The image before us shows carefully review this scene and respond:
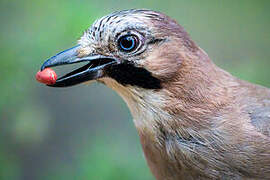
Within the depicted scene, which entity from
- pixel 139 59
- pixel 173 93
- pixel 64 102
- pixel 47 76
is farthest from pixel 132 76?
pixel 64 102

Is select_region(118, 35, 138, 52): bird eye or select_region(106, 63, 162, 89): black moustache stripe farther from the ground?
select_region(118, 35, 138, 52): bird eye

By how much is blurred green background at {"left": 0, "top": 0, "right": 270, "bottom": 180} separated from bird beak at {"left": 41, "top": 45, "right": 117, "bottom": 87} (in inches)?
55.8

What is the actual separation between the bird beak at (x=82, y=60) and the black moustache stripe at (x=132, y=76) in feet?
0.14

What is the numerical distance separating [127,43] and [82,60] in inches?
10.0

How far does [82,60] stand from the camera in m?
1.90

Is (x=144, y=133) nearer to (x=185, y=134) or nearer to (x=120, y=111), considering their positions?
(x=185, y=134)

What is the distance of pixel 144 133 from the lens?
2068 mm

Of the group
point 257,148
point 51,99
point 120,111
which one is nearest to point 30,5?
point 51,99

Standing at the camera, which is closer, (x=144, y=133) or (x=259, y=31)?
(x=144, y=133)

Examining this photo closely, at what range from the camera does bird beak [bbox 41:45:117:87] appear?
6.19 ft

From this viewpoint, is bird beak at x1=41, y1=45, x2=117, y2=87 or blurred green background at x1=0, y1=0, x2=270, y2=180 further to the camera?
blurred green background at x1=0, y1=0, x2=270, y2=180

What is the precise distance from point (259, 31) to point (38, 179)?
2.99m

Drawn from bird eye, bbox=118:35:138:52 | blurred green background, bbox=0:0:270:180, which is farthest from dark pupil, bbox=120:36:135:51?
blurred green background, bbox=0:0:270:180

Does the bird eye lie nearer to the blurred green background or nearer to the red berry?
the red berry
